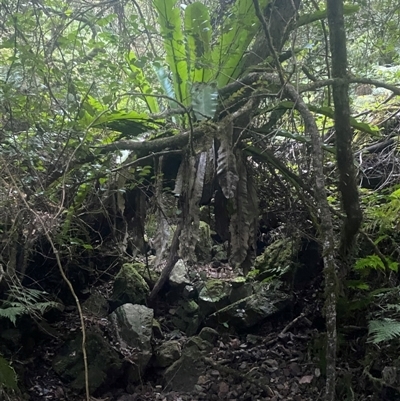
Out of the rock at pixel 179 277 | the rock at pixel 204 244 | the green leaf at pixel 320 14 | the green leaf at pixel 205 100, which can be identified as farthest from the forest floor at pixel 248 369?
the green leaf at pixel 320 14

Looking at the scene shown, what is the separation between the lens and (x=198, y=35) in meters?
2.40

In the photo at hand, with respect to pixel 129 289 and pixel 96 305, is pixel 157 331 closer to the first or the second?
pixel 129 289

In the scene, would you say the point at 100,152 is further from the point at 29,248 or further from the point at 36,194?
the point at 29,248

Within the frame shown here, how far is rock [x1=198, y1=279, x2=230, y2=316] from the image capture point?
4012mm

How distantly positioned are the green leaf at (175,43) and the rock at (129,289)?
188 centimetres

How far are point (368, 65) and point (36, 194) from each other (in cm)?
253

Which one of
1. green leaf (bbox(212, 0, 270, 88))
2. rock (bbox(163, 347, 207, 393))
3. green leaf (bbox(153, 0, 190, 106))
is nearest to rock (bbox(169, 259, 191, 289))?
rock (bbox(163, 347, 207, 393))

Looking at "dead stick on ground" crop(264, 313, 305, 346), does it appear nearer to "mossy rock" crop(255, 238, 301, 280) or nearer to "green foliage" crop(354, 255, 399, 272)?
"mossy rock" crop(255, 238, 301, 280)

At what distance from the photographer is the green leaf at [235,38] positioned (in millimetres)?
2408

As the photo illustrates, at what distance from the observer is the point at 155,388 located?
11.2 feet

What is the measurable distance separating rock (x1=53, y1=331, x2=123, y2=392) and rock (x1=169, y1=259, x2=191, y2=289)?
3.04 feet

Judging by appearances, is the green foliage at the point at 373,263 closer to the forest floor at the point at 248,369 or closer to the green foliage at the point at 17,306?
the forest floor at the point at 248,369

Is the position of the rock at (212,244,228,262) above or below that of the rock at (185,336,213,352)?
above

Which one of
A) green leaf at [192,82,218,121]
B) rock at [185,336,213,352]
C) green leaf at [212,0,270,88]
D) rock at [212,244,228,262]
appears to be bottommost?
rock at [185,336,213,352]
